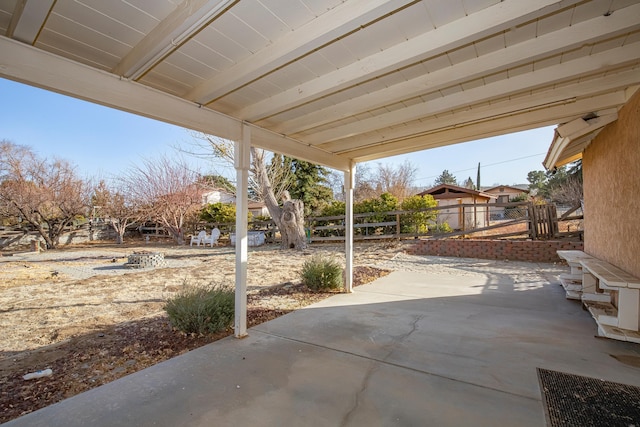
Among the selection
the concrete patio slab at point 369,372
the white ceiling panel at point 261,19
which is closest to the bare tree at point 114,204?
the concrete patio slab at point 369,372

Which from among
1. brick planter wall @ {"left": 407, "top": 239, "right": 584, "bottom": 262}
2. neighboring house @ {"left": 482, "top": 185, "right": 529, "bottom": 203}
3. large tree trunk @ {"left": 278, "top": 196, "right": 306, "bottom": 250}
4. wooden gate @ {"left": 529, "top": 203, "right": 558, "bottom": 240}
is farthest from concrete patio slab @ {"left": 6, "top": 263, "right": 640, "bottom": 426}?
neighboring house @ {"left": 482, "top": 185, "right": 529, "bottom": 203}

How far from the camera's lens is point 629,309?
288cm

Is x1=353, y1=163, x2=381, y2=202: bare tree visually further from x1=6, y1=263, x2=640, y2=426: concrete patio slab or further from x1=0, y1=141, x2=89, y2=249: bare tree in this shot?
x1=6, y1=263, x2=640, y2=426: concrete patio slab

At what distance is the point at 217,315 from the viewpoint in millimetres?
3434

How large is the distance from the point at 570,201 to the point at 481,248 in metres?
13.7

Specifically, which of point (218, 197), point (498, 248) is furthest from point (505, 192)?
point (218, 197)

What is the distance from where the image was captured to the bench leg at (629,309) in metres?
2.85

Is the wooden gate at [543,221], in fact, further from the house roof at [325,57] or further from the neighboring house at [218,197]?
the neighboring house at [218,197]

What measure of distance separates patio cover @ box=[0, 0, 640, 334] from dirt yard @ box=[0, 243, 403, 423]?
4.31ft

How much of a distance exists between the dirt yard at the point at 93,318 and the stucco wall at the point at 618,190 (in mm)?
3777

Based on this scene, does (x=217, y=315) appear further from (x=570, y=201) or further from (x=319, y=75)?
(x=570, y=201)

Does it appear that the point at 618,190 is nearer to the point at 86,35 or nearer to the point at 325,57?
the point at 325,57

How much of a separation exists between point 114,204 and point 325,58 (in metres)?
16.8

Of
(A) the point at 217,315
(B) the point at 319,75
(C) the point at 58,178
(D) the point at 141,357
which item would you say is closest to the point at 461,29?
(B) the point at 319,75
